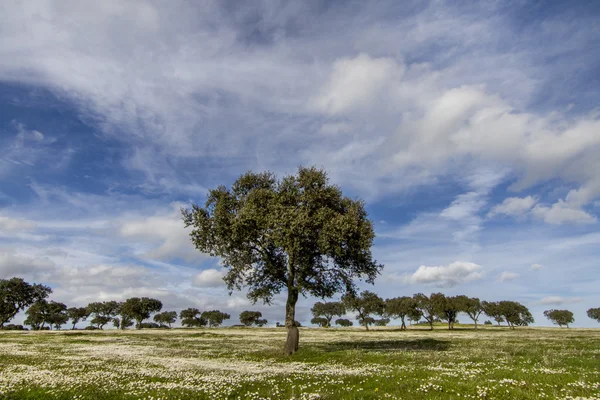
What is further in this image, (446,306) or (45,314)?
(45,314)

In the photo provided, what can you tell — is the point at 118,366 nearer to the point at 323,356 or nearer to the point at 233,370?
the point at 233,370

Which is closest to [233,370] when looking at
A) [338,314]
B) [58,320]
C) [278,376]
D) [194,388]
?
[278,376]

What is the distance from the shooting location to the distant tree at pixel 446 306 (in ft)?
451

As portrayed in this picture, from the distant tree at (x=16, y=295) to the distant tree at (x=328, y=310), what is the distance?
120676 mm

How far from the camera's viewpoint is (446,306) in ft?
452

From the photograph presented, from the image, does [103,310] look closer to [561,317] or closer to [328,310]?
[328,310]

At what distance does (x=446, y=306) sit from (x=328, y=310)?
65.2m

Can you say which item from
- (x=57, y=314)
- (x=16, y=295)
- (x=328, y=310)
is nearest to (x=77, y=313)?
(x=57, y=314)

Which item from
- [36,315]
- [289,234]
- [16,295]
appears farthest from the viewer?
[36,315]

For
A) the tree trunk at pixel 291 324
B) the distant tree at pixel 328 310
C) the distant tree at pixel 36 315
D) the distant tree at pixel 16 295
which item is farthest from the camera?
the distant tree at pixel 328 310

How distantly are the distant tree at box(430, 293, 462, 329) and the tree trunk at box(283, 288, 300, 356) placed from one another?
117 m

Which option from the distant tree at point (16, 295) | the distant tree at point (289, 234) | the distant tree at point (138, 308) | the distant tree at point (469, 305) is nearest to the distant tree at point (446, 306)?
the distant tree at point (469, 305)

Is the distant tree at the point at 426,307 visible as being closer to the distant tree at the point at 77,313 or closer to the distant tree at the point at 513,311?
the distant tree at the point at 513,311

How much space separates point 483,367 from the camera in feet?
74.0
